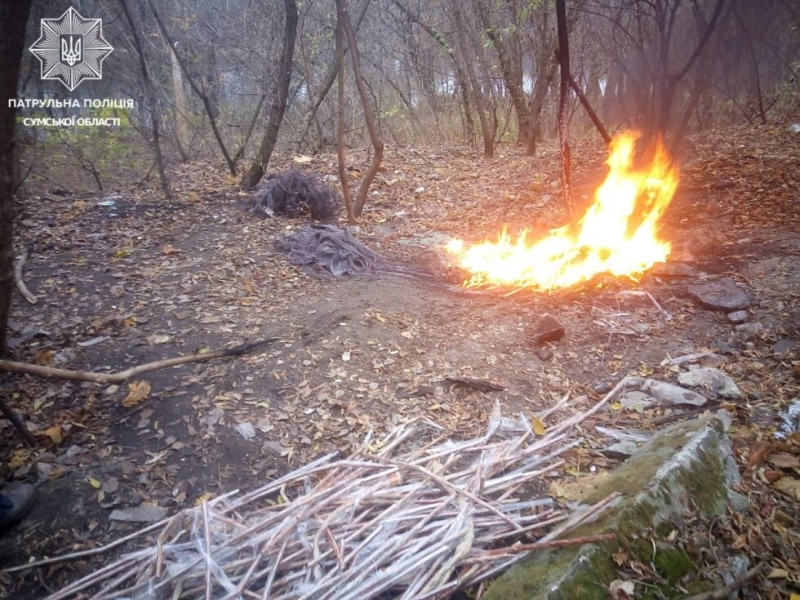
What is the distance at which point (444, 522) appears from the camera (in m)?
2.06

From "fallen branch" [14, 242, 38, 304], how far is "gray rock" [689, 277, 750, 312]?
5.68 metres

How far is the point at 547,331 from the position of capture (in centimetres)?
373

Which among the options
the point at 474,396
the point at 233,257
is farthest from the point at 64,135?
the point at 474,396

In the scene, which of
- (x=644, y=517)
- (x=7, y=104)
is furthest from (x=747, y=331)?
(x=7, y=104)

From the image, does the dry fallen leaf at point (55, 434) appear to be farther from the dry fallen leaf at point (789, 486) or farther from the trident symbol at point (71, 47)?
the trident symbol at point (71, 47)

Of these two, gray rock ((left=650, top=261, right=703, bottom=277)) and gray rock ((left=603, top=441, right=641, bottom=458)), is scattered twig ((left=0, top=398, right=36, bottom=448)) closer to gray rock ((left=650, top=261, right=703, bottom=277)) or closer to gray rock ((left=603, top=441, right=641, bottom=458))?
gray rock ((left=603, top=441, right=641, bottom=458))

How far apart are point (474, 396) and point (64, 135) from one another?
8.59m

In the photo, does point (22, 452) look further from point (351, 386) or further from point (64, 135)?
point (64, 135)

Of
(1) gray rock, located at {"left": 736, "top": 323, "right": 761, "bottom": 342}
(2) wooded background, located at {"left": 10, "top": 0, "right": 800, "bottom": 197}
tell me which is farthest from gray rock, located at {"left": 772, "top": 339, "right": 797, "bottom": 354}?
(2) wooded background, located at {"left": 10, "top": 0, "right": 800, "bottom": 197}

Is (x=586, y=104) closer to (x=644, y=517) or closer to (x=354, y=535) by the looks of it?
(x=644, y=517)

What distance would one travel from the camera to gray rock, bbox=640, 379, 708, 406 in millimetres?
2986

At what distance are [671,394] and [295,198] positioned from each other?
5161 millimetres

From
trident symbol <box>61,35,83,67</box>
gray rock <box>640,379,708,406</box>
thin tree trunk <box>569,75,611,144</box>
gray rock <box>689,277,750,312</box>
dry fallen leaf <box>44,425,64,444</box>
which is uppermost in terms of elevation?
trident symbol <box>61,35,83,67</box>

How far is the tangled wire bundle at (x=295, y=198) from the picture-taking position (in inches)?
257
